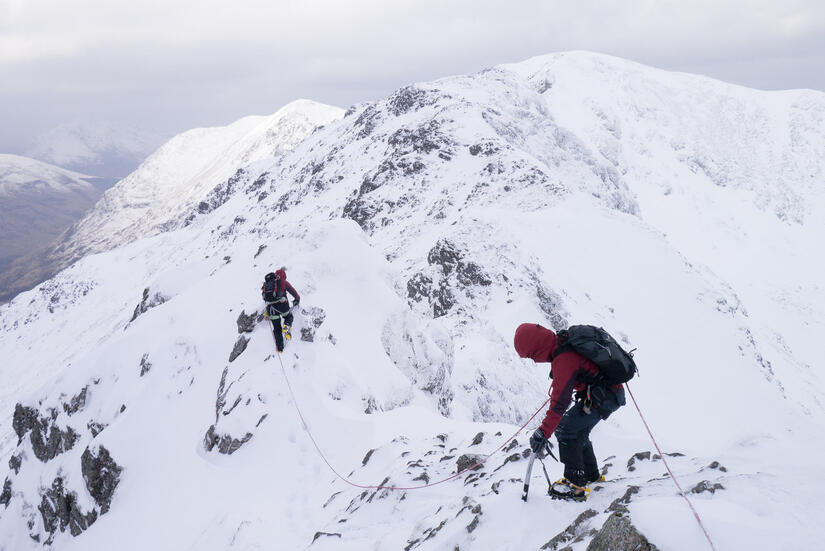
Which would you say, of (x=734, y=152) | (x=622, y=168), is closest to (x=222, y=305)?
(x=622, y=168)

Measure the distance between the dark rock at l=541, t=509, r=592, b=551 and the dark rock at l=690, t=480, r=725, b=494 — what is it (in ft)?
3.76

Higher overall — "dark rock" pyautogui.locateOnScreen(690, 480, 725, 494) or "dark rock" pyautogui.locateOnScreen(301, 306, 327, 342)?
"dark rock" pyautogui.locateOnScreen(301, 306, 327, 342)

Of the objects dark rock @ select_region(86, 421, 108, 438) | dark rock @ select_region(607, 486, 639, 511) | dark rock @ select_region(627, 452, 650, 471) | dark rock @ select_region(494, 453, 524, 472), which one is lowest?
dark rock @ select_region(86, 421, 108, 438)

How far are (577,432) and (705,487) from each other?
1.51 metres

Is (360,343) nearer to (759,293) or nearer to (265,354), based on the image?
(265,354)

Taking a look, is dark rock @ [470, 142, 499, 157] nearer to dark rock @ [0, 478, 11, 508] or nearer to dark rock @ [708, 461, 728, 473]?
dark rock @ [0, 478, 11, 508]

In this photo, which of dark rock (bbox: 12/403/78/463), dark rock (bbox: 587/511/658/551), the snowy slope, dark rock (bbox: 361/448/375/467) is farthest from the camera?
dark rock (bbox: 12/403/78/463)

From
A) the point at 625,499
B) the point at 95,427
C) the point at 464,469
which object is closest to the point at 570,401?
the point at 625,499

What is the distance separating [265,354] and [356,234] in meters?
8.17

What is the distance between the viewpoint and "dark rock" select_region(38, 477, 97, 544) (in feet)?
46.8

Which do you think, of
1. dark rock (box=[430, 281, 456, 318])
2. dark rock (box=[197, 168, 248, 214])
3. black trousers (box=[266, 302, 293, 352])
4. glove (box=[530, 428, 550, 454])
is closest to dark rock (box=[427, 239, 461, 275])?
dark rock (box=[430, 281, 456, 318])

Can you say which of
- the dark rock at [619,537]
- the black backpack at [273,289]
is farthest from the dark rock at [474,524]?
the black backpack at [273,289]

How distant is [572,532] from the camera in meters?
5.06

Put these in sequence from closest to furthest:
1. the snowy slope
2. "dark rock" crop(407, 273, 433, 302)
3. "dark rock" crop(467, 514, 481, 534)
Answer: "dark rock" crop(467, 514, 481, 534) → the snowy slope → "dark rock" crop(407, 273, 433, 302)
